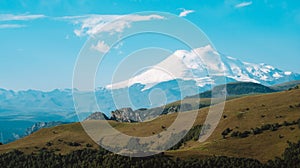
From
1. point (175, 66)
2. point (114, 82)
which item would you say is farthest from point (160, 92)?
point (114, 82)

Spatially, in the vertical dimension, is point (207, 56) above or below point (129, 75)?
above

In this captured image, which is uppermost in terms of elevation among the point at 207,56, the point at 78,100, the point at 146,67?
the point at 207,56

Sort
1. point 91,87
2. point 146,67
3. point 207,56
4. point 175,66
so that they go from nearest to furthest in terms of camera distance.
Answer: point 91,87
point 146,67
point 175,66
point 207,56

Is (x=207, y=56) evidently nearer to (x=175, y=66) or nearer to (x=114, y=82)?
(x=175, y=66)

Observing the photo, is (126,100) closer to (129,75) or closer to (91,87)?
(129,75)

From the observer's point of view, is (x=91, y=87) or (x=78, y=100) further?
(x=78, y=100)

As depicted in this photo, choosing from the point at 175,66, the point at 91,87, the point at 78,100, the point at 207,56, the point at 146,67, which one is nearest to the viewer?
the point at 91,87

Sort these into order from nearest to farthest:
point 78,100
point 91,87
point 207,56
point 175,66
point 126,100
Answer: point 91,87 < point 78,100 < point 126,100 < point 175,66 < point 207,56

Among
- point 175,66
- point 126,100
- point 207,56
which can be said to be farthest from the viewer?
point 207,56

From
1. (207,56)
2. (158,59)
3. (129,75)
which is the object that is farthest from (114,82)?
(207,56)

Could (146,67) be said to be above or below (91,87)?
above
